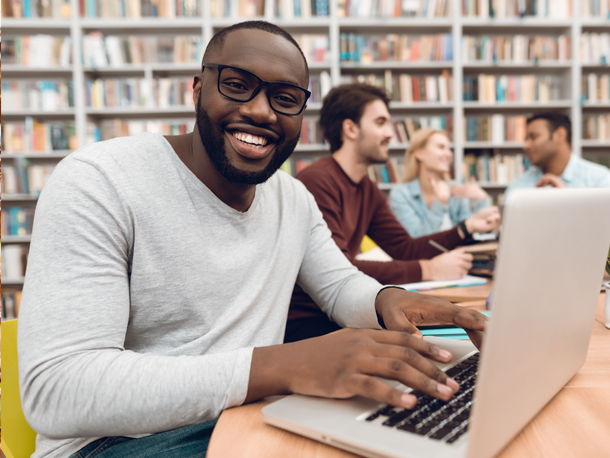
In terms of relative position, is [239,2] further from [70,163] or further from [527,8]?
[70,163]

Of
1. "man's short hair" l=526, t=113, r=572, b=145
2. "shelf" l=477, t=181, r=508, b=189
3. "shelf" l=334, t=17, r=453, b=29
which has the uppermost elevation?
"shelf" l=334, t=17, r=453, b=29

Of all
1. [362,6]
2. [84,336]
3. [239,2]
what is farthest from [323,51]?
[84,336]

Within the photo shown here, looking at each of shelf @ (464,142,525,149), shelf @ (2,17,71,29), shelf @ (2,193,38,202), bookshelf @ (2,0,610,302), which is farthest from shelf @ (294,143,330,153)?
shelf @ (2,193,38,202)

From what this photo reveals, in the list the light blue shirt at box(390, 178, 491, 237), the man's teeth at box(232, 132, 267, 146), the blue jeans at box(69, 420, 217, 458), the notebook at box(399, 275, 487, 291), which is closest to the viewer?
the blue jeans at box(69, 420, 217, 458)

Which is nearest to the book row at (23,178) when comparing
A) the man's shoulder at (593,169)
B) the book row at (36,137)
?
the book row at (36,137)

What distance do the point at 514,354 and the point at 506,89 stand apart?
13.1 feet

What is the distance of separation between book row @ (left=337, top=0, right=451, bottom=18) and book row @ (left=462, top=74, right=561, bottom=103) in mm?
627

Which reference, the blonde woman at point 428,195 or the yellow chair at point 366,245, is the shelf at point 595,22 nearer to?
the blonde woman at point 428,195

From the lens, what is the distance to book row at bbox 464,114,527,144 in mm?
3785

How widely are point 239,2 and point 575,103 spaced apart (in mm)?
2965

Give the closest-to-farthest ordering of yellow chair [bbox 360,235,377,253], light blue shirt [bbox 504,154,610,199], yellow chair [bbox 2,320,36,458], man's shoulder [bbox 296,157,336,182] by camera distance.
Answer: yellow chair [bbox 2,320,36,458] → man's shoulder [bbox 296,157,336,182] → yellow chair [bbox 360,235,377,253] → light blue shirt [bbox 504,154,610,199]

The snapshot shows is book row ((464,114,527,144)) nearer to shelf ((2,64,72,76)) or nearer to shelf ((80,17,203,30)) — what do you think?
shelf ((80,17,203,30))

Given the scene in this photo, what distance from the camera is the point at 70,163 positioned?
715 millimetres

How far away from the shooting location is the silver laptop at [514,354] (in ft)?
1.14
